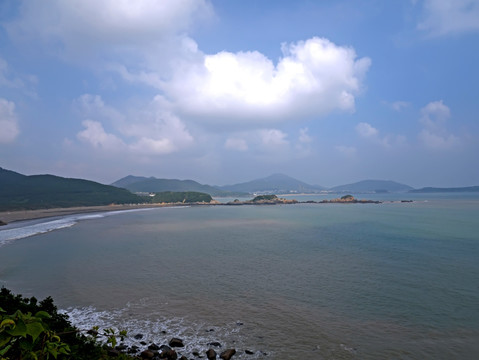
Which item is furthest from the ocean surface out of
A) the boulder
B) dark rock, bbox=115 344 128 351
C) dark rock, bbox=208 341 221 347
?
dark rock, bbox=115 344 128 351

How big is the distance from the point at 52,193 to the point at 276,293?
140410mm

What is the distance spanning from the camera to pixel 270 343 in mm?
12070

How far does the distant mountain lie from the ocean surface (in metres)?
83.3

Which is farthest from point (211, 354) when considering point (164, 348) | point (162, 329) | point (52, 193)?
point (52, 193)

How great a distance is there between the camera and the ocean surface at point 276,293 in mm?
12289

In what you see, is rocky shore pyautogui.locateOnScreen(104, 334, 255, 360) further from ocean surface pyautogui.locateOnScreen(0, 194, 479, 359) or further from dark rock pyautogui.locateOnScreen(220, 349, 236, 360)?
ocean surface pyautogui.locateOnScreen(0, 194, 479, 359)

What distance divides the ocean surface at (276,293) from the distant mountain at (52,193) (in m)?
83.3

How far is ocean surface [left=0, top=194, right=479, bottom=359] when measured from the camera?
40.3 feet

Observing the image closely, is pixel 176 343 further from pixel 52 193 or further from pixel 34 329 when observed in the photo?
pixel 52 193

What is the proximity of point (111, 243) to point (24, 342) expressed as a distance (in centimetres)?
3722

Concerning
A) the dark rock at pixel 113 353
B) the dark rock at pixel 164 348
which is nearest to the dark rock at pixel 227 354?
the dark rock at pixel 164 348

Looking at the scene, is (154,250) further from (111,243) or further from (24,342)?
(24,342)

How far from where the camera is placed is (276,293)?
17828mm

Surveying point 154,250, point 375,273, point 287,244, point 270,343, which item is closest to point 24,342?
point 270,343
